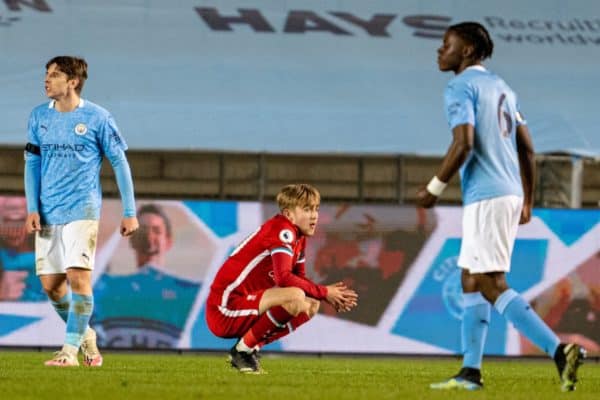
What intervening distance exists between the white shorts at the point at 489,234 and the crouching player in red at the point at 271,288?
98cm

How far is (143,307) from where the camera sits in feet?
48.0

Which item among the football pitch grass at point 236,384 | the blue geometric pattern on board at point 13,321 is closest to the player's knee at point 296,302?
the football pitch grass at point 236,384

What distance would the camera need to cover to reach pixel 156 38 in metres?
19.7

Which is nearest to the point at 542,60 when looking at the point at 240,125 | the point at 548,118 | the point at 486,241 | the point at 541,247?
the point at 548,118

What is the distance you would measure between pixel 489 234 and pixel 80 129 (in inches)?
114

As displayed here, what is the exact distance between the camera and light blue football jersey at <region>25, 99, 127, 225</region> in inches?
374

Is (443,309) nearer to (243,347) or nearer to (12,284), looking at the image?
(12,284)

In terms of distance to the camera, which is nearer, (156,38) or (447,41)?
(447,41)

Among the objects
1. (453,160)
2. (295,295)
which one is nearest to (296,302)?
(295,295)

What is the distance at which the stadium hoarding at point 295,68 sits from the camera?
18.1 metres

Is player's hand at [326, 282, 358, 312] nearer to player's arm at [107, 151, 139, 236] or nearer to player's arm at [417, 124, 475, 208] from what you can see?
player's arm at [417, 124, 475, 208]

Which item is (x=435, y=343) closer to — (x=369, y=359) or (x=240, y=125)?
(x=369, y=359)

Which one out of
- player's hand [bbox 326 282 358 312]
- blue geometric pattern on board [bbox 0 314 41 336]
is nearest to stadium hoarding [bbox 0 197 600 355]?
blue geometric pattern on board [bbox 0 314 41 336]

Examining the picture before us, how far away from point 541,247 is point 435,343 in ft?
4.38
